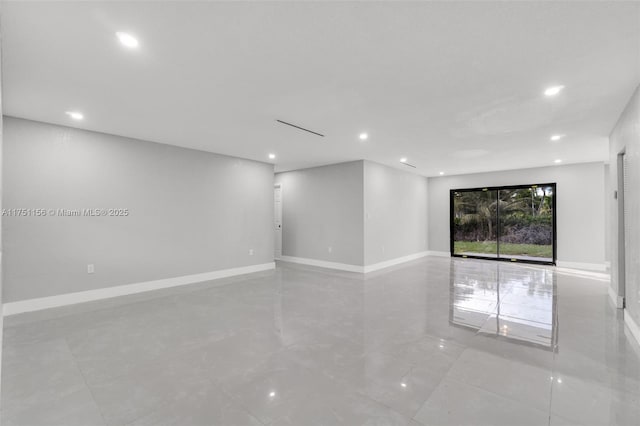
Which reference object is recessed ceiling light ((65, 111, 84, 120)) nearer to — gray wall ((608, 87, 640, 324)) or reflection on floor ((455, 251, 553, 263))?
gray wall ((608, 87, 640, 324))

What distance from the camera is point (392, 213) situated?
8.01m

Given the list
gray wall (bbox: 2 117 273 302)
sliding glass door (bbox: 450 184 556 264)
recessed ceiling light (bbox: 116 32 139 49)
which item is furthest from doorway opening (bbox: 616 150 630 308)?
gray wall (bbox: 2 117 273 302)

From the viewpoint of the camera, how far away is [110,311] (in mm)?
4168

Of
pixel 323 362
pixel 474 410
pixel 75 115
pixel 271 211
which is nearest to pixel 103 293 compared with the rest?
pixel 75 115

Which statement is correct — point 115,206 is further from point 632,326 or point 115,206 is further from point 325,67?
point 632,326

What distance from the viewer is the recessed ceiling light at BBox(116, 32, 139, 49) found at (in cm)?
243

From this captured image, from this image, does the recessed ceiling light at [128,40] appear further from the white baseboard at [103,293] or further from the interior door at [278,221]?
the interior door at [278,221]

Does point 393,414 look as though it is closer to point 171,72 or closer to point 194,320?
point 194,320

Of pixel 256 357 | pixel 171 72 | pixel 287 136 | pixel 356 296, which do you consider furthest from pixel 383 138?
pixel 256 357

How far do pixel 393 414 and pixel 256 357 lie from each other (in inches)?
52.1

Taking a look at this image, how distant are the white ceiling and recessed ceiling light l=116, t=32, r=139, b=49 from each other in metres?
0.06

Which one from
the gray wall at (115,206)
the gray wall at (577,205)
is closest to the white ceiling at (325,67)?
the gray wall at (115,206)

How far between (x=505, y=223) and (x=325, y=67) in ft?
26.1

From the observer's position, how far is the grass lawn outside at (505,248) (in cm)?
840
